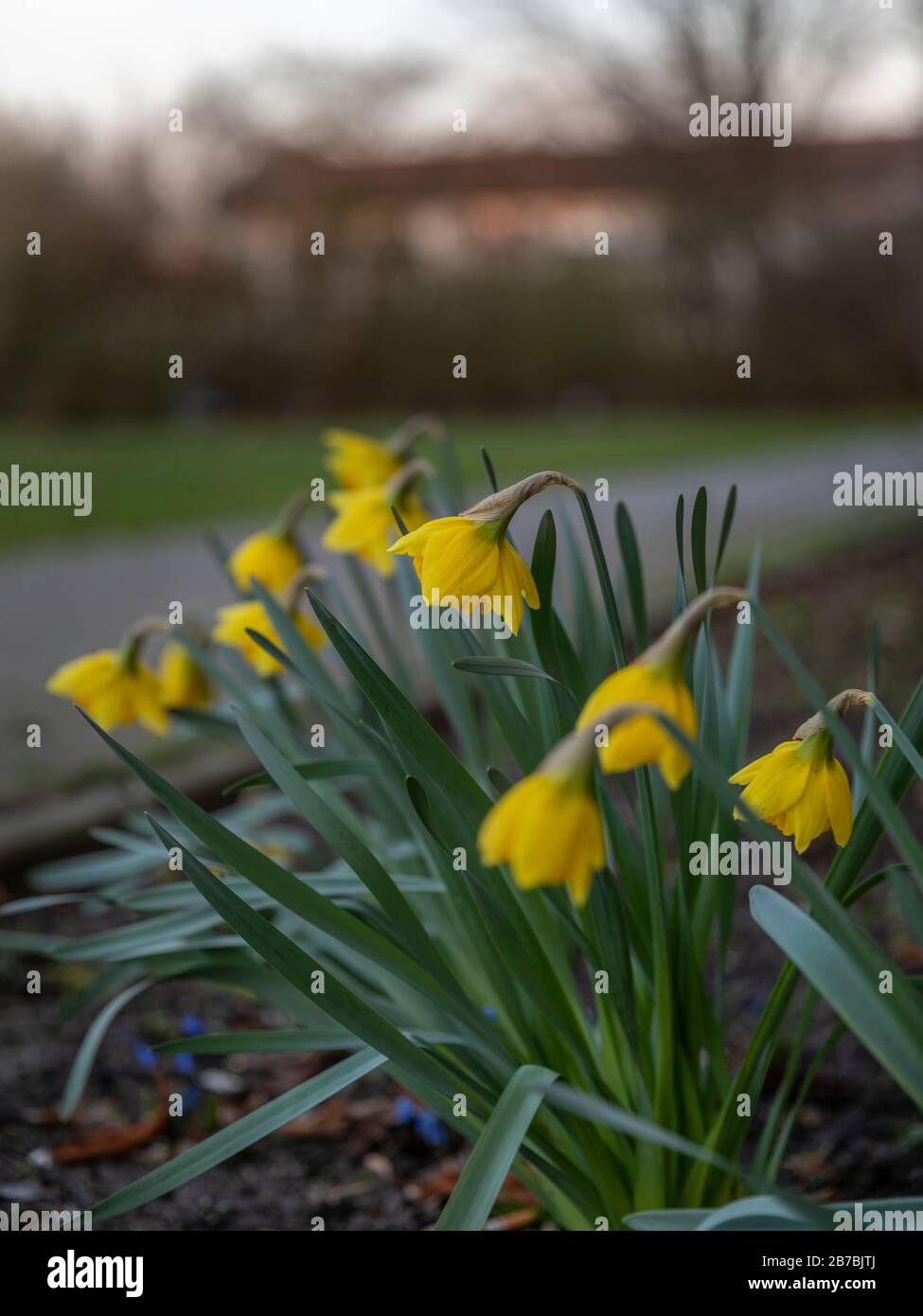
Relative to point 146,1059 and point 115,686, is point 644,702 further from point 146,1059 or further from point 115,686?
point 146,1059

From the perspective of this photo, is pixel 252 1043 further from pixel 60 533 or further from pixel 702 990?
pixel 60 533

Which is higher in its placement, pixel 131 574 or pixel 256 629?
pixel 131 574

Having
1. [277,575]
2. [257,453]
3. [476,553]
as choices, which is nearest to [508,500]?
[476,553]

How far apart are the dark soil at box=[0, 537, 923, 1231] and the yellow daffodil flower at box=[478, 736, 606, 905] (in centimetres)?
86

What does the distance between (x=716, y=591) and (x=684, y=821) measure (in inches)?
16.6

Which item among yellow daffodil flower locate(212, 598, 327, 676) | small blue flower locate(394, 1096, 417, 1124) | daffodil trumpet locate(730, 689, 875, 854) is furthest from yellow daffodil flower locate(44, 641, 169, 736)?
daffodil trumpet locate(730, 689, 875, 854)

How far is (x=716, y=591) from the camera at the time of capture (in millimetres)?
896

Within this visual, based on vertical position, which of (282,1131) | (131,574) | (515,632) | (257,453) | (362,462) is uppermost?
(257,453)

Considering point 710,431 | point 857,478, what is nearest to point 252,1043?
point 857,478

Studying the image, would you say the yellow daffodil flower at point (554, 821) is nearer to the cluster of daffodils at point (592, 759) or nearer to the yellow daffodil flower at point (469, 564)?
the cluster of daffodils at point (592, 759)

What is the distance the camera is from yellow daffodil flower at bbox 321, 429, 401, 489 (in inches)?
73.1

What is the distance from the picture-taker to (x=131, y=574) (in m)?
5.34

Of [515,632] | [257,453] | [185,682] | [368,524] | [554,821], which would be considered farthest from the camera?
[257,453]

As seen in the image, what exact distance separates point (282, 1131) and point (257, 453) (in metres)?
8.79
